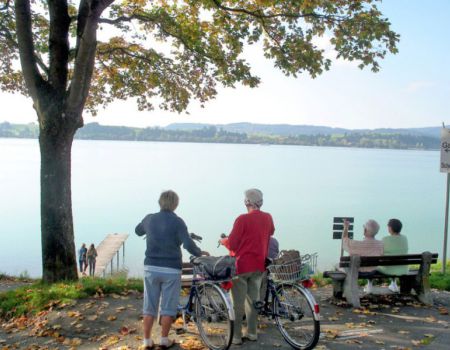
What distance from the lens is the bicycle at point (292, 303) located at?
5.89m

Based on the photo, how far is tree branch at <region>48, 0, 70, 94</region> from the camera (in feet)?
→ 31.8

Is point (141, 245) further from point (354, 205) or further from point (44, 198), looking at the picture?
point (44, 198)

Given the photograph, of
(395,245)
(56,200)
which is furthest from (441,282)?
(56,200)

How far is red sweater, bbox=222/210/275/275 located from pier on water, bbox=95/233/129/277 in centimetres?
2873

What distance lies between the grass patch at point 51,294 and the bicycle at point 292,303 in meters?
3.30

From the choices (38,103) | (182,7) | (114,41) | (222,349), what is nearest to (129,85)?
(114,41)


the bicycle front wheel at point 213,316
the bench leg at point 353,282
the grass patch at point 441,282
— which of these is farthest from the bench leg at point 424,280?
the bicycle front wheel at point 213,316

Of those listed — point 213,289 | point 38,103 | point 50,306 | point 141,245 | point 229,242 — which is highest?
point 38,103

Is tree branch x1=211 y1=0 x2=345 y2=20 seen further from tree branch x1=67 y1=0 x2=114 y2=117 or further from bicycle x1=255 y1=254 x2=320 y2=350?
bicycle x1=255 y1=254 x2=320 y2=350

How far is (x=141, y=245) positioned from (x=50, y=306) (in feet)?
146

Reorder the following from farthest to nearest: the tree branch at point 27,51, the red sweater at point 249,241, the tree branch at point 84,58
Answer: the tree branch at point 27,51 → the tree branch at point 84,58 → the red sweater at point 249,241

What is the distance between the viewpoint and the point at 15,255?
45.1 m

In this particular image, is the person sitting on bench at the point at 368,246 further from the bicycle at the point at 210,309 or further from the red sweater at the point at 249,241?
the bicycle at the point at 210,309

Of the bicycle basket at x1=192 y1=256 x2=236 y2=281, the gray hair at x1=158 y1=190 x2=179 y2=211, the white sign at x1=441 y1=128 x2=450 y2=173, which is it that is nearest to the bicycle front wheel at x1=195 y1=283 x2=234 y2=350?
the bicycle basket at x1=192 y1=256 x2=236 y2=281
